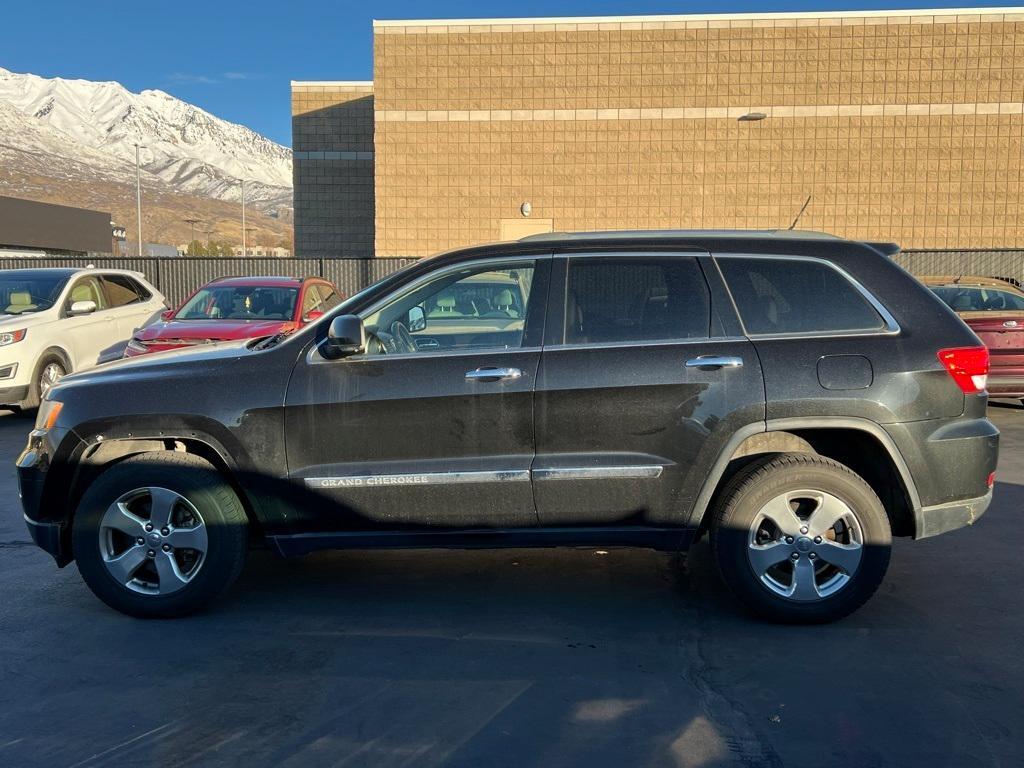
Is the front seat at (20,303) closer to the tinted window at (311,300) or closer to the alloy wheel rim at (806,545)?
the tinted window at (311,300)

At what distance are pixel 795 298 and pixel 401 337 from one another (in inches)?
79.0

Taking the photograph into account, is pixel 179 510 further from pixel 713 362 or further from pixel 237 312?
pixel 237 312

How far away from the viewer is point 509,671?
418 centimetres

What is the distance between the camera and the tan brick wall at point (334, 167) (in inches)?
1476

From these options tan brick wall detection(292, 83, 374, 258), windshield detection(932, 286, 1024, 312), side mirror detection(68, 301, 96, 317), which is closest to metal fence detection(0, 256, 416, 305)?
tan brick wall detection(292, 83, 374, 258)

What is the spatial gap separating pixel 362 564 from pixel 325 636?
1.20m

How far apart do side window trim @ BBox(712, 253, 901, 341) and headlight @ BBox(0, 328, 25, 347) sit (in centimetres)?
899

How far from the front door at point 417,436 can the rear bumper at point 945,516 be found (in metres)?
1.92

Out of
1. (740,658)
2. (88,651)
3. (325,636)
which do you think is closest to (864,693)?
(740,658)

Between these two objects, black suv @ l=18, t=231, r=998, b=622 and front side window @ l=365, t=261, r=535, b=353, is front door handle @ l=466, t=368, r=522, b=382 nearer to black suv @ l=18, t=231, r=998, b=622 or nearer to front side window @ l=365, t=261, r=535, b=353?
black suv @ l=18, t=231, r=998, b=622

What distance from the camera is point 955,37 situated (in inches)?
1134

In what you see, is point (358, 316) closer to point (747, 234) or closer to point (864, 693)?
point (747, 234)

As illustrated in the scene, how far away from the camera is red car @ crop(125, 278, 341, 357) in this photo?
10148mm

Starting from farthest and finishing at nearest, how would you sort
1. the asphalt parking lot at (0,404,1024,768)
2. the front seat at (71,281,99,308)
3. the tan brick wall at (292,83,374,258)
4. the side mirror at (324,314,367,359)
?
1. the tan brick wall at (292,83,374,258)
2. the front seat at (71,281,99,308)
3. the side mirror at (324,314,367,359)
4. the asphalt parking lot at (0,404,1024,768)
